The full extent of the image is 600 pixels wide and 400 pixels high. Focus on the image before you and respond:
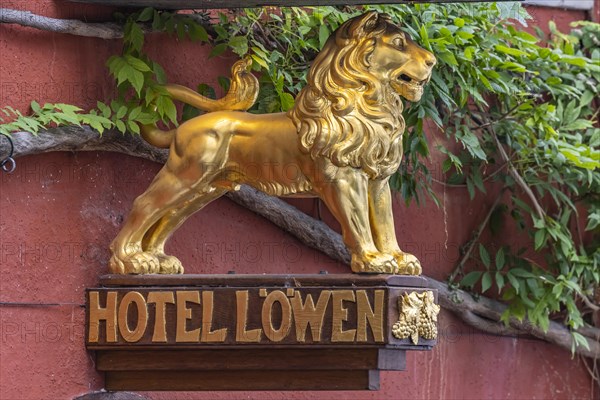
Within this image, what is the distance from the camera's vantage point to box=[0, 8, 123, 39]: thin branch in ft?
11.2

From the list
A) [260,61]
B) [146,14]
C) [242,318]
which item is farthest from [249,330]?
[146,14]

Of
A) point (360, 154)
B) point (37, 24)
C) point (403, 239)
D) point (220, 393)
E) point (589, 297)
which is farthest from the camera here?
point (589, 297)

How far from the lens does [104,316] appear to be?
3291mm

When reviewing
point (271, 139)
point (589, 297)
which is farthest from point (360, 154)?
point (589, 297)

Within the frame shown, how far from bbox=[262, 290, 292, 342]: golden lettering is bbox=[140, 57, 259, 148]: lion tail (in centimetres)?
49

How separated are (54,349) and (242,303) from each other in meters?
0.55

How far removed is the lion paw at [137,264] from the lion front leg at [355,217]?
0.45m

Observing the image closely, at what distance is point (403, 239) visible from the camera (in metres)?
4.27

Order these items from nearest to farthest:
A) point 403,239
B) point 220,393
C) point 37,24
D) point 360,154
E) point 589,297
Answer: point 360,154 → point 37,24 → point 220,393 → point 403,239 → point 589,297

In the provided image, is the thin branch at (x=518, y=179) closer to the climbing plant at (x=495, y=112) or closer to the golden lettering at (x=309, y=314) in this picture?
the climbing plant at (x=495, y=112)

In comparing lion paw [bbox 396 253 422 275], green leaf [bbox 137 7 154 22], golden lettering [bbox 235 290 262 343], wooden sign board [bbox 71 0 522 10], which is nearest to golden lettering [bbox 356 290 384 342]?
lion paw [bbox 396 253 422 275]

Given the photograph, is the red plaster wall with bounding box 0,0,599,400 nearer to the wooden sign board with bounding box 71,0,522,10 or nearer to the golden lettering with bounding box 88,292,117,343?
the wooden sign board with bounding box 71,0,522,10

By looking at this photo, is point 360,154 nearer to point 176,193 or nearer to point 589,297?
point 176,193

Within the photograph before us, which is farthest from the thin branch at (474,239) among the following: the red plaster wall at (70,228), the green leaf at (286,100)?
the green leaf at (286,100)
